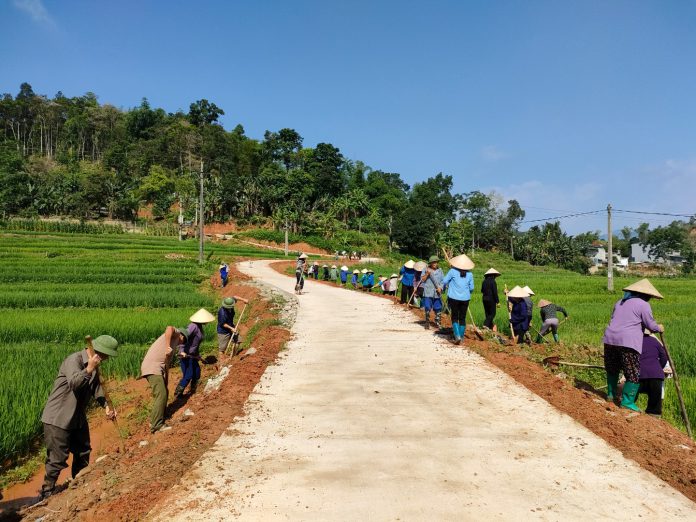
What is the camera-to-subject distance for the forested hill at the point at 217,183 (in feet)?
214

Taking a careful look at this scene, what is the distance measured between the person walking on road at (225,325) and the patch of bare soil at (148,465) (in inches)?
82.3

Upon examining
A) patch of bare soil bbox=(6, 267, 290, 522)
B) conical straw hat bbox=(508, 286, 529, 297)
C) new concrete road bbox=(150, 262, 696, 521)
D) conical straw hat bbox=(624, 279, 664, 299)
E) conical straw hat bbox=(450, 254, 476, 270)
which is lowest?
patch of bare soil bbox=(6, 267, 290, 522)

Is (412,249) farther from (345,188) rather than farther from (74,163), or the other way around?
(74,163)

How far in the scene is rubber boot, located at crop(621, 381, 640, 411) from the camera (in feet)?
19.3

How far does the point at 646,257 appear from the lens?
9288cm

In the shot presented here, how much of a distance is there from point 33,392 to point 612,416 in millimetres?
8304

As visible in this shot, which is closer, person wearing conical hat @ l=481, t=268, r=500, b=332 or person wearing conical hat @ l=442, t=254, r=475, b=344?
person wearing conical hat @ l=442, t=254, r=475, b=344

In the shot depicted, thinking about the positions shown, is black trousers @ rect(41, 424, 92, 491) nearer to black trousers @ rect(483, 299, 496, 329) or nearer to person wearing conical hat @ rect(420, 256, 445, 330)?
person wearing conical hat @ rect(420, 256, 445, 330)

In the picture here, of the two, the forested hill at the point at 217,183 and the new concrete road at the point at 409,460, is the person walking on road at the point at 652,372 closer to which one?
the new concrete road at the point at 409,460

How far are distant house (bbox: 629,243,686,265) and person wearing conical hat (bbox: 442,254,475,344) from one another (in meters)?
92.7

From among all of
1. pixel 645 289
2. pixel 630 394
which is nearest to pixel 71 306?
pixel 630 394

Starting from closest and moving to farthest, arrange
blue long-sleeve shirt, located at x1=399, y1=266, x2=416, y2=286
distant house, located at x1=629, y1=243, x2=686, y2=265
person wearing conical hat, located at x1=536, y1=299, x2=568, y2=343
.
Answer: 1. person wearing conical hat, located at x1=536, y1=299, x2=568, y2=343
2. blue long-sleeve shirt, located at x1=399, y1=266, x2=416, y2=286
3. distant house, located at x1=629, y1=243, x2=686, y2=265

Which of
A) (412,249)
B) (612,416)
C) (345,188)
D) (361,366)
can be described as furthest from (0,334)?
(345,188)

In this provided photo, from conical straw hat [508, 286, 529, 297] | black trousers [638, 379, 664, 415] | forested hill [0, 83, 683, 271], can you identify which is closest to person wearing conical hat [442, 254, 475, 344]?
conical straw hat [508, 286, 529, 297]
